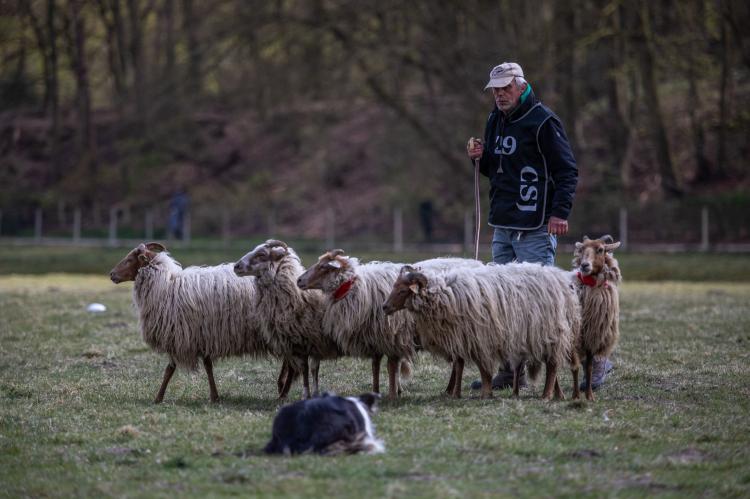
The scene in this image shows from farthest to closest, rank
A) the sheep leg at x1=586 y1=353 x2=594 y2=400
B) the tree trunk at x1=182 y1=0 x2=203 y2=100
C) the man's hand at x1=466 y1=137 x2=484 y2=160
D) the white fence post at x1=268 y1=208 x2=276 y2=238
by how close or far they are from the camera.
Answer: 1. the white fence post at x1=268 y1=208 x2=276 y2=238
2. the tree trunk at x1=182 y1=0 x2=203 y2=100
3. the man's hand at x1=466 y1=137 x2=484 y2=160
4. the sheep leg at x1=586 y1=353 x2=594 y2=400

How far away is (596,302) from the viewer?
9.87m

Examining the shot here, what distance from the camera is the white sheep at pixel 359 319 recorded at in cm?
1009

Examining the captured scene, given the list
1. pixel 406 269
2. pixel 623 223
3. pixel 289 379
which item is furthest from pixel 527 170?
pixel 623 223

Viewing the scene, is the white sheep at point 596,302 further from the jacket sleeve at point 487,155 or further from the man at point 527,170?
the jacket sleeve at point 487,155

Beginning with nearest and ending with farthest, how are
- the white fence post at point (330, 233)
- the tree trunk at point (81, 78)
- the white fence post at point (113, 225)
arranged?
the white fence post at point (330, 233) → the white fence post at point (113, 225) → the tree trunk at point (81, 78)

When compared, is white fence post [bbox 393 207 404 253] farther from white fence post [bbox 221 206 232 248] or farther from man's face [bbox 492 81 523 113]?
man's face [bbox 492 81 523 113]

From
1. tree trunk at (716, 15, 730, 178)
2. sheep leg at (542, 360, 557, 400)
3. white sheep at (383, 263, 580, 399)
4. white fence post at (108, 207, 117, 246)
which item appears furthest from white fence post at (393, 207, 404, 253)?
sheep leg at (542, 360, 557, 400)

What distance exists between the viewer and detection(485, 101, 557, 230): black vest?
10.3 metres

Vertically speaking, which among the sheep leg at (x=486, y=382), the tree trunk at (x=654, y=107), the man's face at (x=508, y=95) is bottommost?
the sheep leg at (x=486, y=382)

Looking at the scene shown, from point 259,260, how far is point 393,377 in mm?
1702

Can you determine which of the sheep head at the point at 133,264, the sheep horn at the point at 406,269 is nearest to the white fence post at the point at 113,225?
the sheep head at the point at 133,264

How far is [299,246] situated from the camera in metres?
37.8

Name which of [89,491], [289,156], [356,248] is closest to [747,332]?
[89,491]

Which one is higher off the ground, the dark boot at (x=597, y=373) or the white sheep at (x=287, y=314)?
the white sheep at (x=287, y=314)
